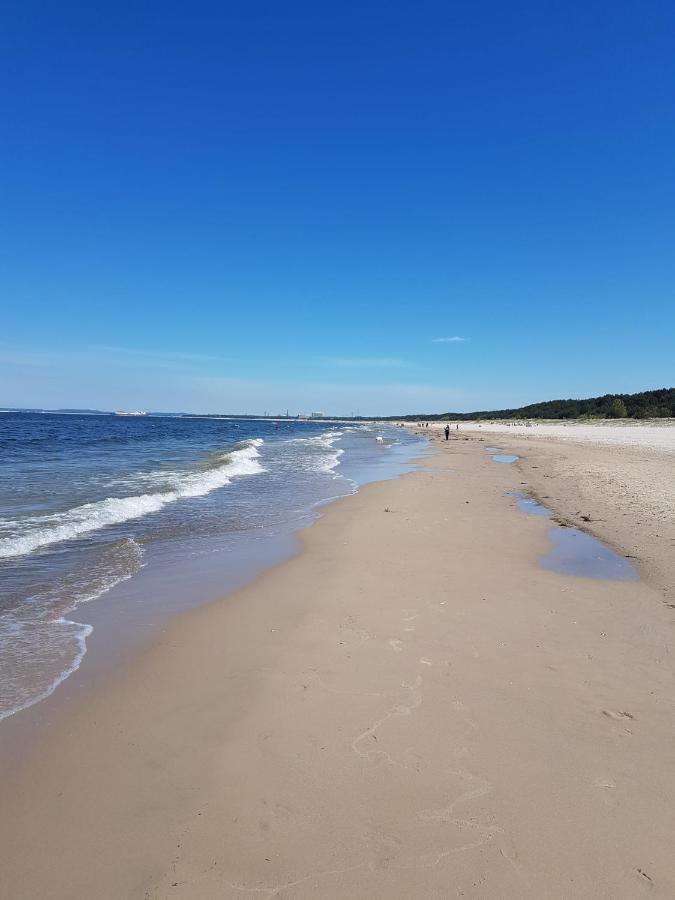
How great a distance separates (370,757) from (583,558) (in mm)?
6682

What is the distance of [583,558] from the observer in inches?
347

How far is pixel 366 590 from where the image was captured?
7195 millimetres

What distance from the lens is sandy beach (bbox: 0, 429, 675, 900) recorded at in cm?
267

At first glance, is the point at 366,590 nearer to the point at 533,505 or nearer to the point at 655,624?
the point at 655,624

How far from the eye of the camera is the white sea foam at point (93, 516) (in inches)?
374

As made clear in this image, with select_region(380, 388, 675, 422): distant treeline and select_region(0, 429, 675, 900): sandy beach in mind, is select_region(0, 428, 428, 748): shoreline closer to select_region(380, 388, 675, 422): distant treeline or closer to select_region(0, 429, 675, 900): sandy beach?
select_region(0, 429, 675, 900): sandy beach

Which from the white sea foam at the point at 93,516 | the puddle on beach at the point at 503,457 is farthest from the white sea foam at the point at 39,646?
the puddle on beach at the point at 503,457

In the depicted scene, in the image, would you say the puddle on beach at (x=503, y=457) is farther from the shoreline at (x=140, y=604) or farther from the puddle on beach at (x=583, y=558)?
the shoreline at (x=140, y=604)

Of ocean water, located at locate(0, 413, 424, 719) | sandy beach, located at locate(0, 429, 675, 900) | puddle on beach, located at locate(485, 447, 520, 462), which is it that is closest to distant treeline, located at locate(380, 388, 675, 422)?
puddle on beach, located at locate(485, 447, 520, 462)

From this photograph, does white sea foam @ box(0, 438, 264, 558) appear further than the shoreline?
Yes

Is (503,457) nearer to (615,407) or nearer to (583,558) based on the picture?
(583,558)

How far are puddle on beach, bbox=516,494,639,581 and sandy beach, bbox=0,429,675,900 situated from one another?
765 millimetres

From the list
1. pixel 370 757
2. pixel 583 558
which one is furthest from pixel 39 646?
pixel 583 558

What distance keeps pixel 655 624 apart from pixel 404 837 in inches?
181
